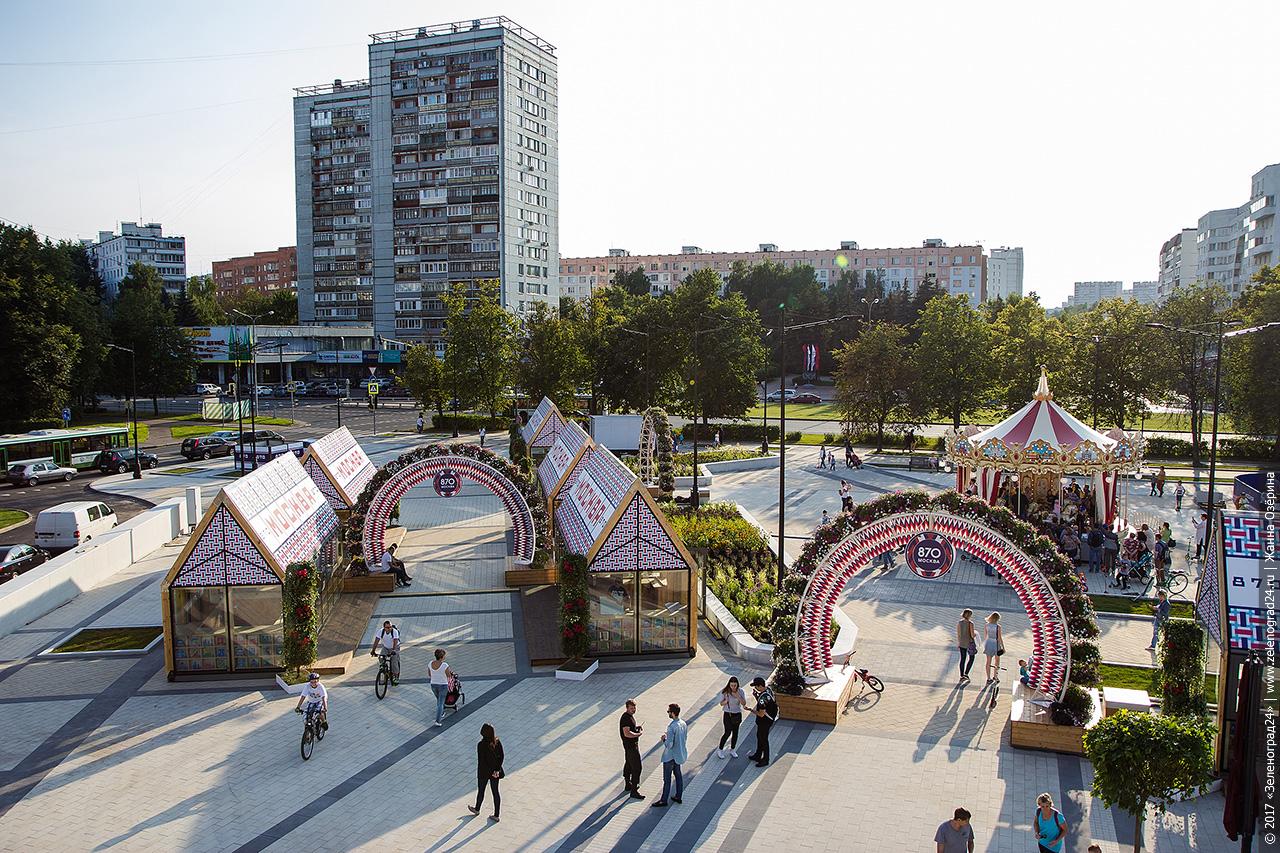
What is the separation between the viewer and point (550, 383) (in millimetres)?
55062

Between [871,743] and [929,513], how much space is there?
3903 millimetres

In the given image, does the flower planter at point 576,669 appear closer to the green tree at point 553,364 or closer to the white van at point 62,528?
the white van at point 62,528

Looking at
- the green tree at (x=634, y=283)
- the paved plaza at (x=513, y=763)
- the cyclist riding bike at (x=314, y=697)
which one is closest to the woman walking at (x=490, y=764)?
the paved plaza at (x=513, y=763)

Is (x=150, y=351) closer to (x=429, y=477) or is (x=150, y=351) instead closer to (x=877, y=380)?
(x=877, y=380)

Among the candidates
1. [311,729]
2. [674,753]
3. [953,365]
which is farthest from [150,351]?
[674,753]

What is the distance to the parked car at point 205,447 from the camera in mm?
48594

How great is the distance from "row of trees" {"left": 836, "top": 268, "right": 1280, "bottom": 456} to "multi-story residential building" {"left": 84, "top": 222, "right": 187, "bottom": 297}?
5338 inches

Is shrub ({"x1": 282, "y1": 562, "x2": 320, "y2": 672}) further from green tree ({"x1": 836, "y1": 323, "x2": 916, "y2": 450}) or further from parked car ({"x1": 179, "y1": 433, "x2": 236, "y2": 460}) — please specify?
green tree ({"x1": 836, "y1": 323, "x2": 916, "y2": 450})

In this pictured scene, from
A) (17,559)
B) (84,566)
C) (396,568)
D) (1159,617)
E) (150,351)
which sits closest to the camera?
(1159,617)

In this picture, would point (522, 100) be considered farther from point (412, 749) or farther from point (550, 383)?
point (412, 749)

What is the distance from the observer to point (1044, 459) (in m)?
27.9

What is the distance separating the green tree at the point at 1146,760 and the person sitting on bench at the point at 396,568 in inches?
696

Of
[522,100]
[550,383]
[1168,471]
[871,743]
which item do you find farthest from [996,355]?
[522,100]

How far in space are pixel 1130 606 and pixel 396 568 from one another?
18774 millimetres
